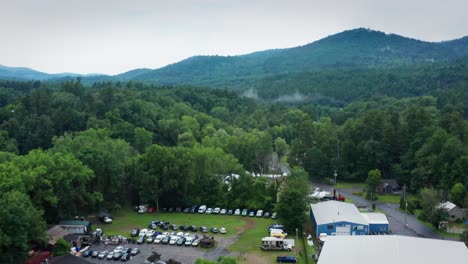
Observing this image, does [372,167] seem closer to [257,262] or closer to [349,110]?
[257,262]

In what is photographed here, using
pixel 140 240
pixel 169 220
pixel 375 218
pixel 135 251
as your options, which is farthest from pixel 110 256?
pixel 375 218

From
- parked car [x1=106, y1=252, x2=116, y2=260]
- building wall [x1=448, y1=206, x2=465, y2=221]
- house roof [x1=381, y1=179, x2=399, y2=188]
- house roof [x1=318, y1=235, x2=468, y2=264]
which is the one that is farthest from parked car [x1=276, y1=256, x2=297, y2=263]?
house roof [x1=381, y1=179, x2=399, y2=188]

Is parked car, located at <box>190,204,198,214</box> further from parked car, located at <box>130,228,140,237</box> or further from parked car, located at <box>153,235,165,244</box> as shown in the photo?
parked car, located at <box>153,235,165,244</box>

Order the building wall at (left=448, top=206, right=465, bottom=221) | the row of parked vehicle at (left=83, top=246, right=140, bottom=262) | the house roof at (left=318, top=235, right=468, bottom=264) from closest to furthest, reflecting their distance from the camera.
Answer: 1. the house roof at (left=318, top=235, right=468, bottom=264)
2. the row of parked vehicle at (left=83, top=246, right=140, bottom=262)
3. the building wall at (left=448, top=206, right=465, bottom=221)

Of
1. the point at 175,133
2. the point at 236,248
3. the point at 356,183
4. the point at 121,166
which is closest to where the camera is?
the point at 236,248

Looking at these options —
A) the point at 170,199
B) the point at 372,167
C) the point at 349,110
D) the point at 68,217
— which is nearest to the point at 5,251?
the point at 68,217

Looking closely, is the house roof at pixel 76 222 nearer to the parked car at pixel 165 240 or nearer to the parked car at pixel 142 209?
the parked car at pixel 165 240

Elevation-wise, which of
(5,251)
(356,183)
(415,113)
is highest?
(415,113)
